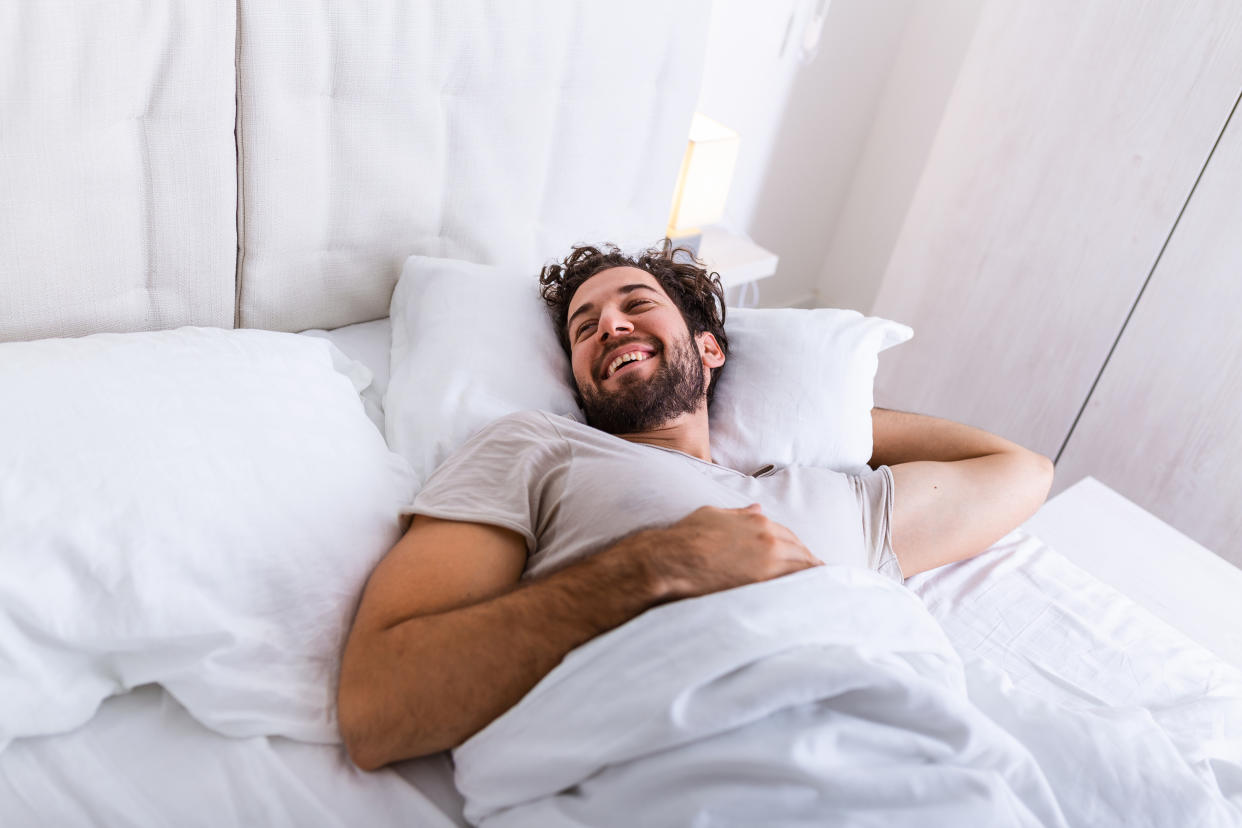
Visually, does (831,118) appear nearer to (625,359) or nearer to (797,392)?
(797,392)

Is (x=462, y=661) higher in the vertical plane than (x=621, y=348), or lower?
lower

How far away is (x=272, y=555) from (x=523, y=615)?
11.5 inches

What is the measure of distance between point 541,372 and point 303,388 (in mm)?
400

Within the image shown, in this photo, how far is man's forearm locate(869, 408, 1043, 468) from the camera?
1.59 m

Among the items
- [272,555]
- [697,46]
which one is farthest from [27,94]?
[697,46]

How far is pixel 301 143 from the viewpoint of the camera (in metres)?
1.32

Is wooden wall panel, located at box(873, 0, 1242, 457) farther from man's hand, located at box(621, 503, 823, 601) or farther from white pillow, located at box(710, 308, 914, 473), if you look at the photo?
man's hand, located at box(621, 503, 823, 601)

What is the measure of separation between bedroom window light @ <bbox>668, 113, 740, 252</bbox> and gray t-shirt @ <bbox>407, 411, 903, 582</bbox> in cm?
93

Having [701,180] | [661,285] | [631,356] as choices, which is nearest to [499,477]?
[631,356]

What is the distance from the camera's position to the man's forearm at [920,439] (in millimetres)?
1595

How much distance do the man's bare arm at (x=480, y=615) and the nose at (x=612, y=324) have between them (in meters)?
0.47

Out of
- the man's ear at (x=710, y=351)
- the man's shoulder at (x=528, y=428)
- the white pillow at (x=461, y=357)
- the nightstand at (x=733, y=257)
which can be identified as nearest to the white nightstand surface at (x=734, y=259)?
the nightstand at (x=733, y=257)

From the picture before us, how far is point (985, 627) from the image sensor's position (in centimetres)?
133

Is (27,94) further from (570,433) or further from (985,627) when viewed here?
(985,627)
